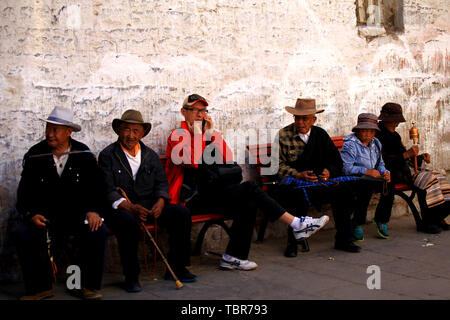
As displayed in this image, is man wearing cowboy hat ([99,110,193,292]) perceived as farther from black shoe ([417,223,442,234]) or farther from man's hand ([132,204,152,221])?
Answer: black shoe ([417,223,442,234])

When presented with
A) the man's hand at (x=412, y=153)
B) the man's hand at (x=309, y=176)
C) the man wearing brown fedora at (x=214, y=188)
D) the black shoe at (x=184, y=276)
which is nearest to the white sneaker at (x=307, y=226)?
the man wearing brown fedora at (x=214, y=188)

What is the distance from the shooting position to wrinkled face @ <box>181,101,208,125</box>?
581cm

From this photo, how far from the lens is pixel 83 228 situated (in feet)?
15.1

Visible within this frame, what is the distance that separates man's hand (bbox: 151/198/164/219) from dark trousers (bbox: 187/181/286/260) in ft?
1.63

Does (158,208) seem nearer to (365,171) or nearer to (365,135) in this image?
(365,171)

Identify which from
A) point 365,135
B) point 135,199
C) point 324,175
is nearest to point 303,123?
point 324,175

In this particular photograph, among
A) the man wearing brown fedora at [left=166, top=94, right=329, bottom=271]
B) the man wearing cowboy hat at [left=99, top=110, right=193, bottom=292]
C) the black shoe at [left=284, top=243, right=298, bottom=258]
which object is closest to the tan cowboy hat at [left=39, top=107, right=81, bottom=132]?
the man wearing cowboy hat at [left=99, top=110, right=193, bottom=292]

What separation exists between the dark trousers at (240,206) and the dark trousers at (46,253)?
121 cm

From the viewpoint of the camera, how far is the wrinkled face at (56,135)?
15.7 ft

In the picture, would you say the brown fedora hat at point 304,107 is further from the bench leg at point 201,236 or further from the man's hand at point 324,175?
the bench leg at point 201,236

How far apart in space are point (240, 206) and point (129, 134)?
3.88ft
